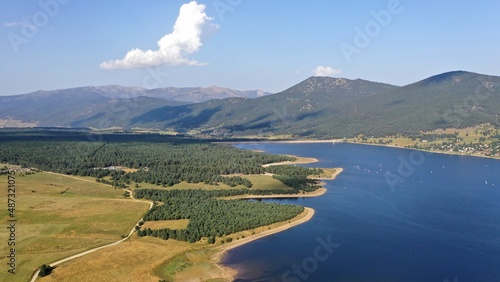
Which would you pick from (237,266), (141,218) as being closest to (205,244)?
(237,266)

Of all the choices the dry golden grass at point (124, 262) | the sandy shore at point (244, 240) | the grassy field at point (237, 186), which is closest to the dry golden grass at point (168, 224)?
the dry golden grass at point (124, 262)

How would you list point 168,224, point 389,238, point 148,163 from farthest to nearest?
point 148,163 → point 168,224 → point 389,238

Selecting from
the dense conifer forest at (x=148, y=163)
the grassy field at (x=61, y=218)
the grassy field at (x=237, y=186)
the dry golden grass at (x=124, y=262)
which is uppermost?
the dense conifer forest at (x=148, y=163)

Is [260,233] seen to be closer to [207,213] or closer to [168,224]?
[207,213]

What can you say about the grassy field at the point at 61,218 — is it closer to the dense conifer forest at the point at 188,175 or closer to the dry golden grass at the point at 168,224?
the dry golden grass at the point at 168,224

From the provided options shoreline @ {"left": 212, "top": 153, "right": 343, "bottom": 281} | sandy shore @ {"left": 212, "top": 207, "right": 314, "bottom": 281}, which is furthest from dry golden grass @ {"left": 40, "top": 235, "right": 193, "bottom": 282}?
shoreline @ {"left": 212, "top": 153, "right": 343, "bottom": 281}

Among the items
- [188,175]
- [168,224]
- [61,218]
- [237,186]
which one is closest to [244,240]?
[168,224]

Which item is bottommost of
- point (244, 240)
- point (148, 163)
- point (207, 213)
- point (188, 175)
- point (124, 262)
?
point (124, 262)
